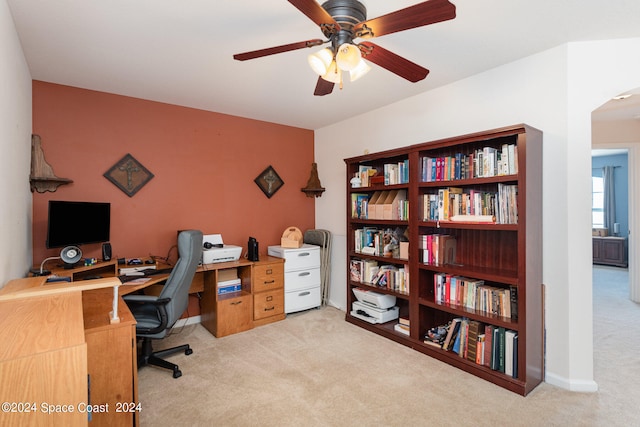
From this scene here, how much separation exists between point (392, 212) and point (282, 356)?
170cm

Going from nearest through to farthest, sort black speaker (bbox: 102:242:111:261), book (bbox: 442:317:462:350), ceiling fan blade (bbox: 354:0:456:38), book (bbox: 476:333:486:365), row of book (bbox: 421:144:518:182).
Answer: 1. ceiling fan blade (bbox: 354:0:456:38)
2. row of book (bbox: 421:144:518:182)
3. book (bbox: 476:333:486:365)
4. book (bbox: 442:317:462:350)
5. black speaker (bbox: 102:242:111:261)

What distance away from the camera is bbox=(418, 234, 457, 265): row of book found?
111 inches

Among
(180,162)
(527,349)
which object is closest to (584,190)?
(527,349)

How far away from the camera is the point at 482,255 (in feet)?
9.01

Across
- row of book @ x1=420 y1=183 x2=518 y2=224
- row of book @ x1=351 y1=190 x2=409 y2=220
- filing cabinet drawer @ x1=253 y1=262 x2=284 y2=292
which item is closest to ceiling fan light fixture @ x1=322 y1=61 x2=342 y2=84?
row of book @ x1=420 y1=183 x2=518 y2=224

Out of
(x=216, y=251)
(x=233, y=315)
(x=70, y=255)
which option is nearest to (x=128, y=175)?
(x=70, y=255)

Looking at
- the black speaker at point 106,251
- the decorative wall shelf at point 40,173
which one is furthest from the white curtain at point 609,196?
the decorative wall shelf at point 40,173

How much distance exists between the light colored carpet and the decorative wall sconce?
1971mm

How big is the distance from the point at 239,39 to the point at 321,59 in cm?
88

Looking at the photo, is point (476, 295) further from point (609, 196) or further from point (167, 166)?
point (609, 196)

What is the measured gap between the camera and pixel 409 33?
212cm

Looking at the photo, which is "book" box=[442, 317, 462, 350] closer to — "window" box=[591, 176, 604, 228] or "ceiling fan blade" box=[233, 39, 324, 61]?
"ceiling fan blade" box=[233, 39, 324, 61]

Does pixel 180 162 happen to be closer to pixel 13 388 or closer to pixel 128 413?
pixel 128 413

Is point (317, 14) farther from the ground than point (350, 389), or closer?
farther from the ground
